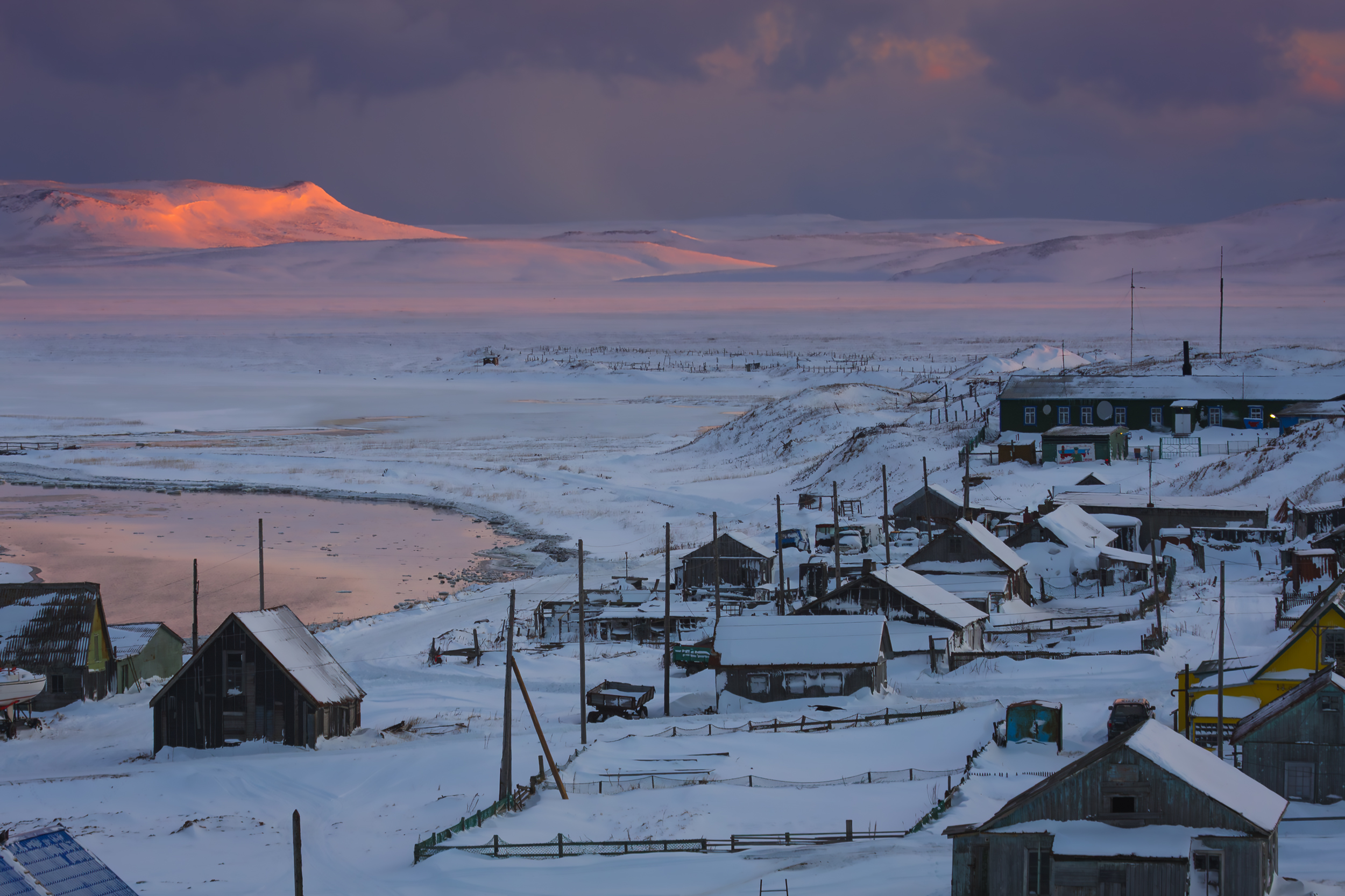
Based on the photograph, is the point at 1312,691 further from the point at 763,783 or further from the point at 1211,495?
the point at 1211,495

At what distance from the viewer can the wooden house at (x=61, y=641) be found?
34.5 meters

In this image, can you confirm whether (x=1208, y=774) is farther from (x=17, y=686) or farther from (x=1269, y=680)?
(x=17, y=686)

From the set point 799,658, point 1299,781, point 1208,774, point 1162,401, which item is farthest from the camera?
point 1162,401

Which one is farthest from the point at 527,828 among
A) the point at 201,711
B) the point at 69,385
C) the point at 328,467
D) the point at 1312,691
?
the point at 69,385

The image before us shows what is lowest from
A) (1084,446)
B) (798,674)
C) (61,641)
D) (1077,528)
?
(798,674)

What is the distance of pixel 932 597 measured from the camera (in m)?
37.1

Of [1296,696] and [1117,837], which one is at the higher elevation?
[1296,696]

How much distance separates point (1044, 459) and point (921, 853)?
1913 inches

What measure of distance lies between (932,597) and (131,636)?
2315 cm

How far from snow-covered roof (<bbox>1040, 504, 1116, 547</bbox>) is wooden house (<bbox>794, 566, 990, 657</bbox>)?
8.36 m

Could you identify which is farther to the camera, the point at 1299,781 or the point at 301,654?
the point at 301,654

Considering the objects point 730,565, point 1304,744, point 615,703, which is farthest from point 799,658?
point 730,565

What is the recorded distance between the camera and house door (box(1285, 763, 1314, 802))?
858 inches

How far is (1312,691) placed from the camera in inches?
857
